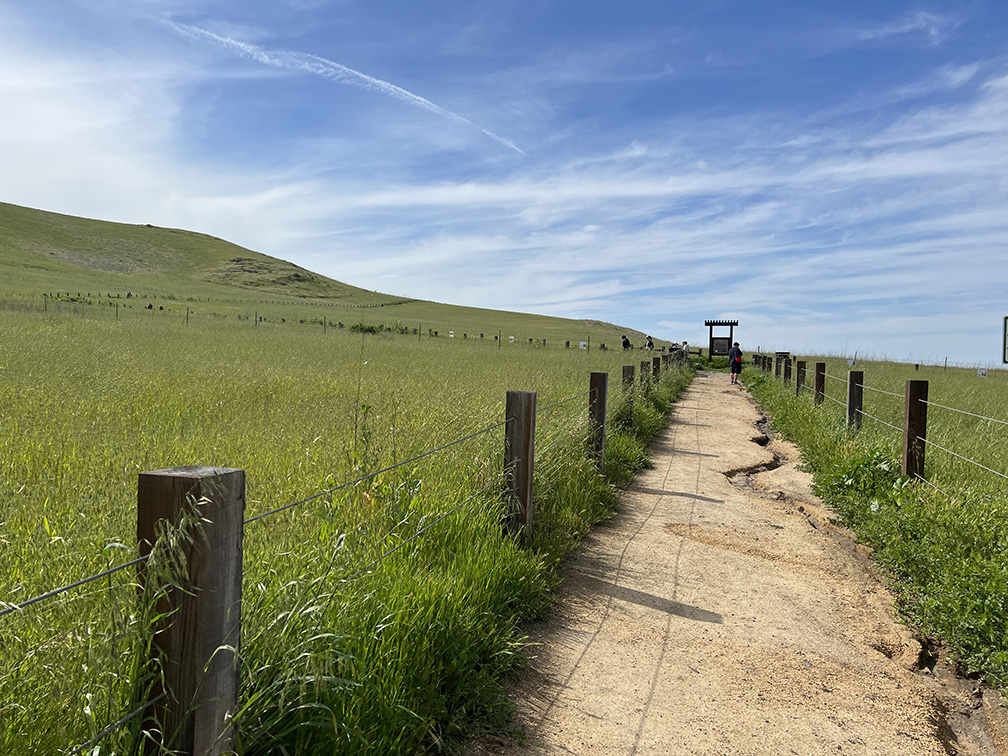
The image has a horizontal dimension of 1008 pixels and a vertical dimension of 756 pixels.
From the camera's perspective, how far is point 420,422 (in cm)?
731

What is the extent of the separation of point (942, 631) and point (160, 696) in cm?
420

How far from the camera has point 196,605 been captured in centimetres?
→ 181

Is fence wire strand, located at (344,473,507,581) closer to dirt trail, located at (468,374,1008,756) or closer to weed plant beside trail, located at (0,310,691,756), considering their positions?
weed plant beside trail, located at (0,310,691,756)

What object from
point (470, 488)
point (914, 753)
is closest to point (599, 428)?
point (470, 488)

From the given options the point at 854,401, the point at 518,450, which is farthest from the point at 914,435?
the point at 518,450

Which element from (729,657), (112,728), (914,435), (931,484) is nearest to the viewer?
(112,728)

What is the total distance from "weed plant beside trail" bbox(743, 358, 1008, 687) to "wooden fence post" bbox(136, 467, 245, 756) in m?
3.76

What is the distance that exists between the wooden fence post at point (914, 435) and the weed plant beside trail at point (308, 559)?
283 cm

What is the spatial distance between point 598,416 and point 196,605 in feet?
20.2

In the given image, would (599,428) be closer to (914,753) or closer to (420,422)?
(420,422)

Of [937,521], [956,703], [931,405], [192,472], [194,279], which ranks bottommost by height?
[956,703]

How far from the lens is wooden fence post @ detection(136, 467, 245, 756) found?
1734 mm

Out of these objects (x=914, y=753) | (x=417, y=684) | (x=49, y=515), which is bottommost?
(x=914, y=753)

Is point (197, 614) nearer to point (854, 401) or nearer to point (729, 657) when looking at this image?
point (729, 657)
